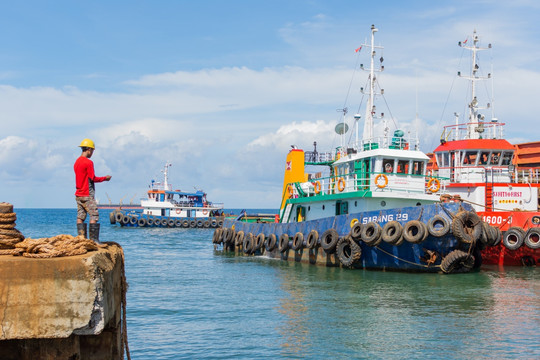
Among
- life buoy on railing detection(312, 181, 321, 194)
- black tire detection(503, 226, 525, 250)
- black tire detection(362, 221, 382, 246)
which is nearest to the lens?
black tire detection(362, 221, 382, 246)

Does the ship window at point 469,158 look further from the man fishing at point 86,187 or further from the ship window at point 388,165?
the man fishing at point 86,187

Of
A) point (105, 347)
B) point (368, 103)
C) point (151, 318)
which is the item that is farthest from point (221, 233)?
point (105, 347)

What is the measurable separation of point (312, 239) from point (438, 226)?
17.7 feet

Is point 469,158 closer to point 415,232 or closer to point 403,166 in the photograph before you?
point 403,166

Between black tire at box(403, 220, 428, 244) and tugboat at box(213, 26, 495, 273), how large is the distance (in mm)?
29

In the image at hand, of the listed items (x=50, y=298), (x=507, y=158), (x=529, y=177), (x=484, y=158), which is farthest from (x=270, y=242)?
(x=50, y=298)

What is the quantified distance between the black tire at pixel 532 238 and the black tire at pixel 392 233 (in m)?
5.62

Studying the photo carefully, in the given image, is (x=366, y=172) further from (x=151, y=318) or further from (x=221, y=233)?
(x=221, y=233)

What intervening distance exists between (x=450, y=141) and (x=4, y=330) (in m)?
25.6

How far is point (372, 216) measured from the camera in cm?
1830

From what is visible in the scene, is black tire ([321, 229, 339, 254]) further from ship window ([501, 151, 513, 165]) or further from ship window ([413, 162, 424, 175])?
ship window ([501, 151, 513, 165])

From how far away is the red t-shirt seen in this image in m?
7.32

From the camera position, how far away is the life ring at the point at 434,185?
20.4 metres

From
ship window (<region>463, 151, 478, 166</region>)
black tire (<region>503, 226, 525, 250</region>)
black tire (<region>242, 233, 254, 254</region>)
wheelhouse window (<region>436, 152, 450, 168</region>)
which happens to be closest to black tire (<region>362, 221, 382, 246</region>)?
black tire (<region>503, 226, 525, 250</region>)
